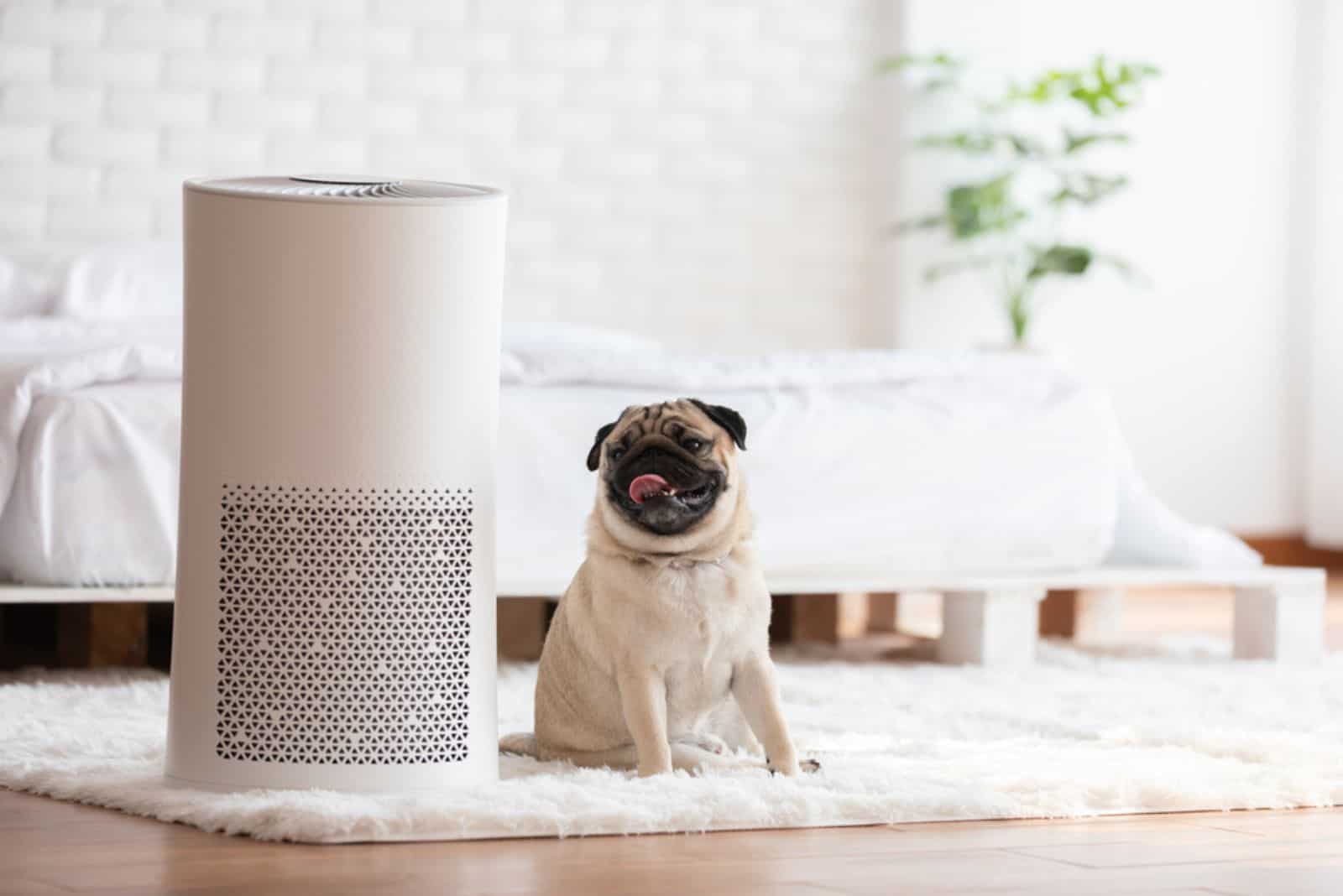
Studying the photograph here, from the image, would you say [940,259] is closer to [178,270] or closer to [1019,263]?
[1019,263]

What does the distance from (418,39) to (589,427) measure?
2.37 metres

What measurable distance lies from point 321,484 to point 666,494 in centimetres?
38

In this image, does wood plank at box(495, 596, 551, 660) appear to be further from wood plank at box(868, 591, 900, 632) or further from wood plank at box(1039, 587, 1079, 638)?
wood plank at box(1039, 587, 1079, 638)

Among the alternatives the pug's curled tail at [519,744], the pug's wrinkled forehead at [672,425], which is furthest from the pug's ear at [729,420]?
the pug's curled tail at [519,744]

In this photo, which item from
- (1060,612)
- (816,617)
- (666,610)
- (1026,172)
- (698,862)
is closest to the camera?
(698,862)

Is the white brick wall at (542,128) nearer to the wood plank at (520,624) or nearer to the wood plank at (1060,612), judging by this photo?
the wood plank at (1060,612)

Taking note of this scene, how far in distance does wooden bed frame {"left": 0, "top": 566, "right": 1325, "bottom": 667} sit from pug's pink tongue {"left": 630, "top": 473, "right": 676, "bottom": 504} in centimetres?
111

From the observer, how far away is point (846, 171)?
568 cm

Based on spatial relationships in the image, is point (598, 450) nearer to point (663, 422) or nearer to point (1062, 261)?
point (663, 422)

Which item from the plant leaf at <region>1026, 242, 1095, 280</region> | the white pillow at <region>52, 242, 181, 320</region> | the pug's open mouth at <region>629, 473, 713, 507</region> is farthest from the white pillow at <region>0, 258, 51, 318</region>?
the plant leaf at <region>1026, 242, 1095, 280</region>

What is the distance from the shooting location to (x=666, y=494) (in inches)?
83.9

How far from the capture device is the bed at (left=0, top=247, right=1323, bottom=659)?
9.37 feet

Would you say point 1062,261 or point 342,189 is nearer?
point 342,189

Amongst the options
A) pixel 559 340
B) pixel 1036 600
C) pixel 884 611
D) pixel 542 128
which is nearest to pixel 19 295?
pixel 559 340
